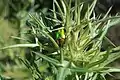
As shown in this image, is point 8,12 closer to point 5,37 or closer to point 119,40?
point 5,37

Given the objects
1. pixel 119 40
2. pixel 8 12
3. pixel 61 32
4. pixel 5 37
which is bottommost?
pixel 119 40

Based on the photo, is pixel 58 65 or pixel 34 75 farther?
pixel 34 75

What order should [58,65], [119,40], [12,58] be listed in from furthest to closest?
[119,40], [12,58], [58,65]

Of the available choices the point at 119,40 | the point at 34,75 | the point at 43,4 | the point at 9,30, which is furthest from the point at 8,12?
the point at 34,75

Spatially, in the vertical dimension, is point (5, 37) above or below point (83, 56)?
below

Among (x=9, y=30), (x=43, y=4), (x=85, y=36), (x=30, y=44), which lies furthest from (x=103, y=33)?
(x=43, y=4)

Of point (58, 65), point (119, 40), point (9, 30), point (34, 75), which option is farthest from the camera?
point (119, 40)

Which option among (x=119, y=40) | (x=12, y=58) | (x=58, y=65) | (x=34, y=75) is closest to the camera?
(x=58, y=65)

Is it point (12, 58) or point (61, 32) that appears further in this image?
point (12, 58)

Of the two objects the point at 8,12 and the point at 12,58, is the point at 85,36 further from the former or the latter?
→ the point at 8,12

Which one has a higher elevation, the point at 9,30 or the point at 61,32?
the point at 61,32
